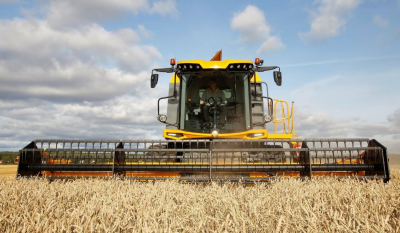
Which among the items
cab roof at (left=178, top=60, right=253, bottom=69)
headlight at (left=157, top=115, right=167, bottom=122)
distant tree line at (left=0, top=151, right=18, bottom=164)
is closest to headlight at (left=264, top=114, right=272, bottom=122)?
cab roof at (left=178, top=60, right=253, bottom=69)

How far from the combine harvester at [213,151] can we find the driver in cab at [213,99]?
0.07 feet

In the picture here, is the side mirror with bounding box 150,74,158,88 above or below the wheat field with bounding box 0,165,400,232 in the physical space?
above

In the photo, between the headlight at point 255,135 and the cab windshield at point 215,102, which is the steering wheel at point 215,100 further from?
the headlight at point 255,135

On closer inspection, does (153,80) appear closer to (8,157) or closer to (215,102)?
(215,102)

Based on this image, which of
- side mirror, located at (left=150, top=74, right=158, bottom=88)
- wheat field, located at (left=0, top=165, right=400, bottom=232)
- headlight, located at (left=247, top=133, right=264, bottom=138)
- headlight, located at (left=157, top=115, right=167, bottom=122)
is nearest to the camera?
wheat field, located at (left=0, top=165, right=400, bottom=232)

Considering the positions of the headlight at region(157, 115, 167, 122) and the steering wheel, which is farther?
the headlight at region(157, 115, 167, 122)

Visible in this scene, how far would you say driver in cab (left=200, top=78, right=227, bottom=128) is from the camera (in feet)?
19.3

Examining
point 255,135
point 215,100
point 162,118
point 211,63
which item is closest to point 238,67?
point 211,63

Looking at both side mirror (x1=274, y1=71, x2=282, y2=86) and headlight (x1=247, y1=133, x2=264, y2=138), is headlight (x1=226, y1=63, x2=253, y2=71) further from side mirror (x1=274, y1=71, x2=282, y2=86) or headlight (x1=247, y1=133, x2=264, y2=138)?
headlight (x1=247, y1=133, x2=264, y2=138)

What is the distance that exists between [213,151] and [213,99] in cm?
184

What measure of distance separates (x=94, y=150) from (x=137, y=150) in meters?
0.69

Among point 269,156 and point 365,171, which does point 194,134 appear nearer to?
point 269,156

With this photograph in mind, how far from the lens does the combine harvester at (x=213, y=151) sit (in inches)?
171

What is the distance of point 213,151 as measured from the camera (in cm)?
436
